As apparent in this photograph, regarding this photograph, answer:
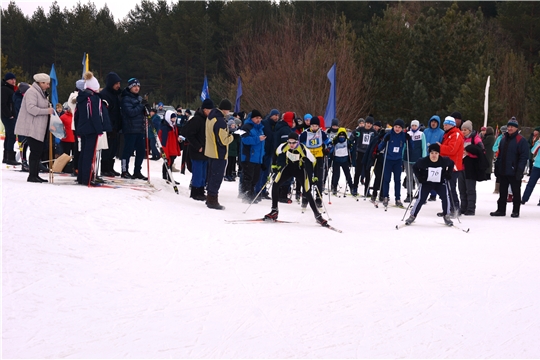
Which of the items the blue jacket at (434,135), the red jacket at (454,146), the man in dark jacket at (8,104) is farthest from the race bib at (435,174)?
the man in dark jacket at (8,104)

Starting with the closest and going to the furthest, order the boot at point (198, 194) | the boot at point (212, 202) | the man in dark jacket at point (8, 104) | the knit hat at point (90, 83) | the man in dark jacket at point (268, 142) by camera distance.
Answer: the knit hat at point (90, 83) < the boot at point (212, 202) < the boot at point (198, 194) < the man in dark jacket at point (8, 104) < the man in dark jacket at point (268, 142)

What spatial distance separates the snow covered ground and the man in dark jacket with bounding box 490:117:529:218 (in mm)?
2697

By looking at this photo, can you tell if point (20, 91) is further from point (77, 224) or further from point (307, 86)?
point (307, 86)

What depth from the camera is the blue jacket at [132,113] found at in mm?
12492

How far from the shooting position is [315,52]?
124 ft

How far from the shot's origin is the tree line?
Result: 37.7 meters

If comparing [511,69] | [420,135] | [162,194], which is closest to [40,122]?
[162,194]

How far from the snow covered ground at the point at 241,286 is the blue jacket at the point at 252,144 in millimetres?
2708

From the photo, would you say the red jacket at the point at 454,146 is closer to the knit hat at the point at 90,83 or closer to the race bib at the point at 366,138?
the race bib at the point at 366,138

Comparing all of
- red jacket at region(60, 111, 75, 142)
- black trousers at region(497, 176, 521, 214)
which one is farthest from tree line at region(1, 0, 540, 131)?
red jacket at region(60, 111, 75, 142)

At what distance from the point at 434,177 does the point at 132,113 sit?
228 inches

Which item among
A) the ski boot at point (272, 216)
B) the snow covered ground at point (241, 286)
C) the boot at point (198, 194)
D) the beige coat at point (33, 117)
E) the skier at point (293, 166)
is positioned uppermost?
the beige coat at point (33, 117)

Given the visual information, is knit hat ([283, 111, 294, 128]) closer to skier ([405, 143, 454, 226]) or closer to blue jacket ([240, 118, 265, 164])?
blue jacket ([240, 118, 265, 164])

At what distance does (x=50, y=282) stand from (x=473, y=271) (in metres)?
4.92
